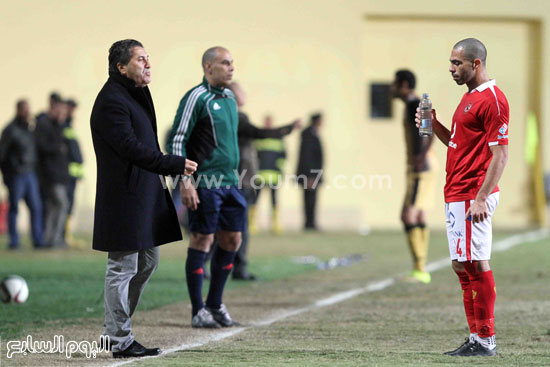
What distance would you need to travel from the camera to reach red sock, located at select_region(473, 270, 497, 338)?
6770 millimetres

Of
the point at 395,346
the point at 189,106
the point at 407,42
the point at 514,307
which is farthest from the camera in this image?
the point at 407,42

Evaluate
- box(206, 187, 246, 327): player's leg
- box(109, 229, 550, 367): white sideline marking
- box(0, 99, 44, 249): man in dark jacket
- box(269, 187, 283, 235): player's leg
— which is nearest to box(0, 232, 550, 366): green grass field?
box(109, 229, 550, 367): white sideline marking

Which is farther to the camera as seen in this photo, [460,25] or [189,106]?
[460,25]

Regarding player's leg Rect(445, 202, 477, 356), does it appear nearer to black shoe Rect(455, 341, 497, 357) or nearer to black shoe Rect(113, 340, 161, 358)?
black shoe Rect(455, 341, 497, 357)

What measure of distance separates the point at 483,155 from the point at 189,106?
8.65ft

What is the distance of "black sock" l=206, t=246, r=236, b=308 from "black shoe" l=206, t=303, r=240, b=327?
2.7 inches

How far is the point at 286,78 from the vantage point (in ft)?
79.9

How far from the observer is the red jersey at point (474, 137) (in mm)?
6582

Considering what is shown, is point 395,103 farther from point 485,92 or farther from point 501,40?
point 485,92

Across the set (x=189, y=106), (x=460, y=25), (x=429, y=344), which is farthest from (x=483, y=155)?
(x=460, y=25)

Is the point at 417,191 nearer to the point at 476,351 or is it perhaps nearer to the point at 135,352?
the point at 476,351

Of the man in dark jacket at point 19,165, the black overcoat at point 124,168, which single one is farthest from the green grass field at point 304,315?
the man in dark jacket at point 19,165

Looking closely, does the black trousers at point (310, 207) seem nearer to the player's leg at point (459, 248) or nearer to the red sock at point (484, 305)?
the player's leg at point (459, 248)

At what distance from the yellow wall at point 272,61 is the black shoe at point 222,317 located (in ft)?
49.1
